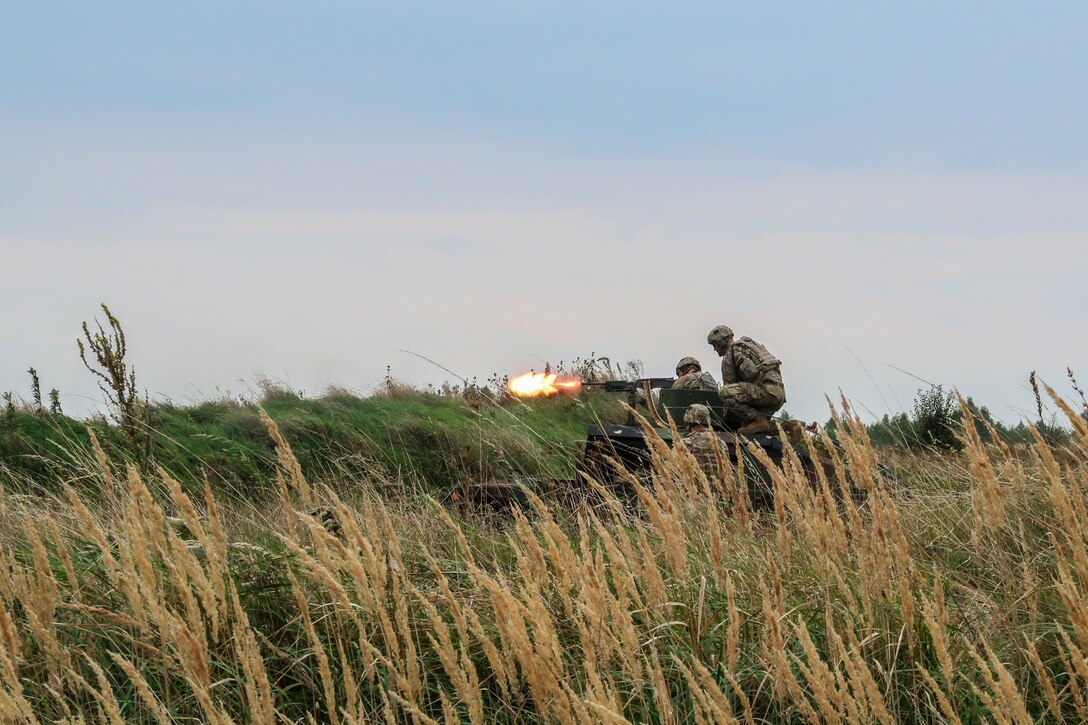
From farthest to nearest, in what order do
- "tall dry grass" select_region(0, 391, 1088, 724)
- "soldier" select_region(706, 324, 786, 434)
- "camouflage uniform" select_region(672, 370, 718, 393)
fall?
"camouflage uniform" select_region(672, 370, 718, 393) → "soldier" select_region(706, 324, 786, 434) → "tall dry grass" select_region(0, 391, 1088, 724)

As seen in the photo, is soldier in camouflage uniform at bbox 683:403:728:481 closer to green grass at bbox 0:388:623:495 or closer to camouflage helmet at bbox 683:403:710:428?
camouflage helmet at bbox 683:403:710:428

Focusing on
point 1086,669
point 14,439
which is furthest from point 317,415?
point 1086,669

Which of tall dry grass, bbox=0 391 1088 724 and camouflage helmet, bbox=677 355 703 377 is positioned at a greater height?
camouflage helmet, bbox=677 355 703 377

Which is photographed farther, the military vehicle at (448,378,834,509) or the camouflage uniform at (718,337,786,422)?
the camouflage uniform at (718,337,786,422)

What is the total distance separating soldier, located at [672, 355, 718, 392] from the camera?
10.8 meters

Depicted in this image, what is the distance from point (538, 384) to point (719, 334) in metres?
1.92

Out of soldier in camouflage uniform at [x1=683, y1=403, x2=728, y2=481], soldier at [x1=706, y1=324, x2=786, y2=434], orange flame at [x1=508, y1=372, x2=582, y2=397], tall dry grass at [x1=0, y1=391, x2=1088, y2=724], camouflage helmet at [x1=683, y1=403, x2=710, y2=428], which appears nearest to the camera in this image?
tall dry grass at [x1=0, y1=391, x2=1088, y2=724]

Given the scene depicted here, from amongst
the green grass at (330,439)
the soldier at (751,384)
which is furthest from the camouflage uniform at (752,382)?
the green grass at (330,439)

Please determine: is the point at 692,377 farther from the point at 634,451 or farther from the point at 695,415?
the point at 634,451

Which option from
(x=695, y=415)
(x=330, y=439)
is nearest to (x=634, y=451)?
(x=695, y=415)

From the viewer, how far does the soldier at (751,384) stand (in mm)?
Answer: 10336

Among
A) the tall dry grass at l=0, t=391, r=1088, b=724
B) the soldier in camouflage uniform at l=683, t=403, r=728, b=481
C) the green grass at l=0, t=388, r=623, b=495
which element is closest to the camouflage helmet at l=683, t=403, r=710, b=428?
the soldier in camouflage uniform at l=683, t=403, r=728, b=481

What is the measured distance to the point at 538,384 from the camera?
10.5 m

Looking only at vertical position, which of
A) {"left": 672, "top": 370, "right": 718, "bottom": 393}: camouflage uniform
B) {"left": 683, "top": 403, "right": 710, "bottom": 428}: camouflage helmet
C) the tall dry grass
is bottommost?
the tall dry grass
